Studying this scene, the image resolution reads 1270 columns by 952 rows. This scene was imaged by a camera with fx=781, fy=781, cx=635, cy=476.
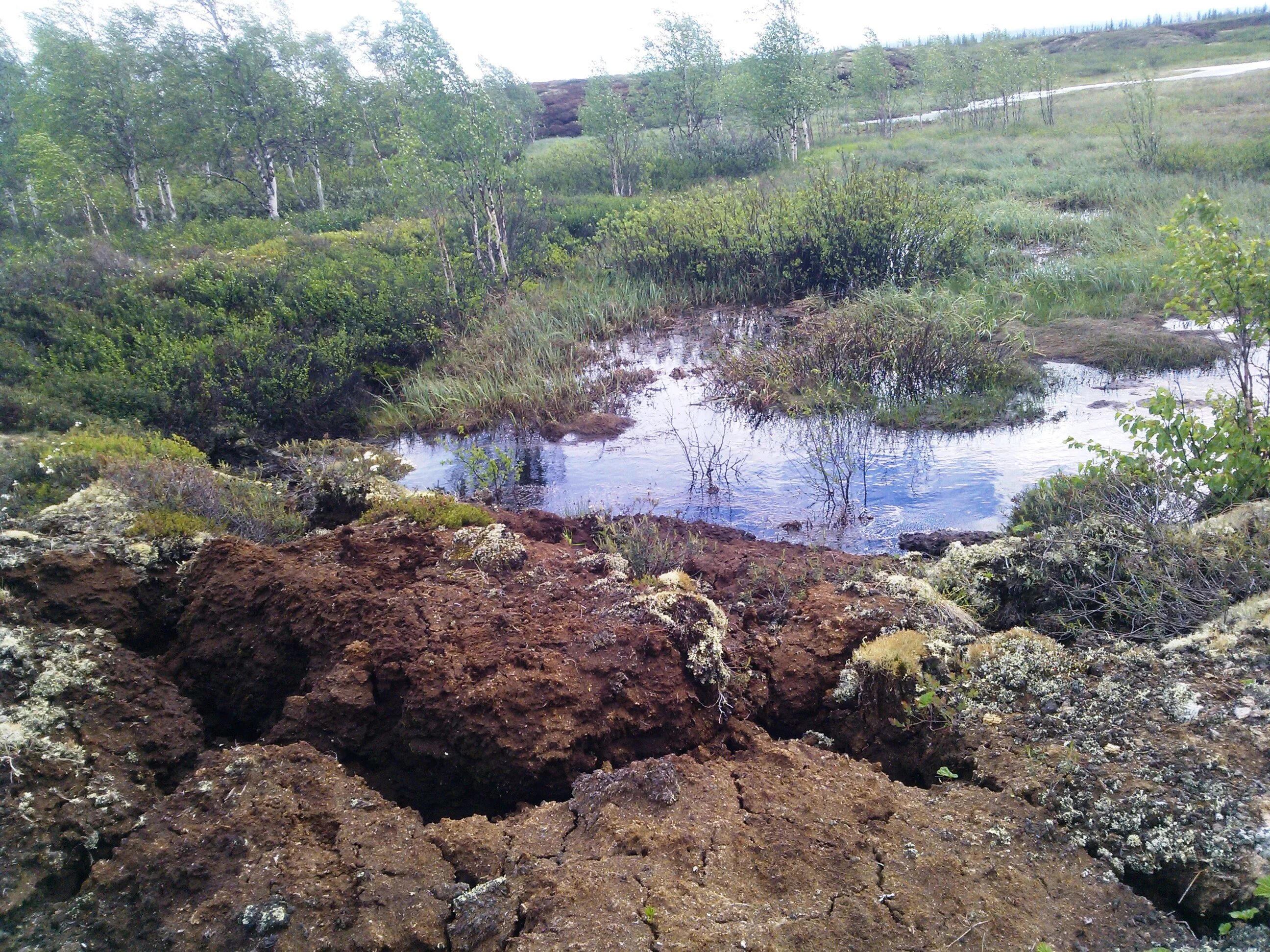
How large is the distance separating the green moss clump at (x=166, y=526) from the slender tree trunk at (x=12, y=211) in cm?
2516

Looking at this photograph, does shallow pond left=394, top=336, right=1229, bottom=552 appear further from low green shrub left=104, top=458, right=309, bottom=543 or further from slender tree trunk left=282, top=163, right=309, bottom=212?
slender tree trunk left=282, top=163, right=309, bottom=212

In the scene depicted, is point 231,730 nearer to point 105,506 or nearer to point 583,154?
point 105,506

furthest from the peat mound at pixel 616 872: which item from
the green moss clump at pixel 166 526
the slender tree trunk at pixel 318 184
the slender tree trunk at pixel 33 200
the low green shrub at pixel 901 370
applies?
the slender tree trunk at pixel 33 200

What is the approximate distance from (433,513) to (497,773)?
215cm

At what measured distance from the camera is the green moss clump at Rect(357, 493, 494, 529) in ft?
15.4

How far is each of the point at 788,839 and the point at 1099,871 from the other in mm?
893

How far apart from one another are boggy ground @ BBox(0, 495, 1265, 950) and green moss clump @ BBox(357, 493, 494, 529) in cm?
41

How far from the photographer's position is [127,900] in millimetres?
2305

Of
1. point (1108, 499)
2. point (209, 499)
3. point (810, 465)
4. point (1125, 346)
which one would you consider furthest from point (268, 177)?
point (1108, 499)

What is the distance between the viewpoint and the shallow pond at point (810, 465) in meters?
6.62

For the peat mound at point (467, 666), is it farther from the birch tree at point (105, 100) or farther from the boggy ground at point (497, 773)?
the birch tree at point (105, 100)

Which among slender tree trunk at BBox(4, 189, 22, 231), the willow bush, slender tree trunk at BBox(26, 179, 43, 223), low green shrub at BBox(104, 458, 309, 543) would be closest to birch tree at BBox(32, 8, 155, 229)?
slender tree trunk at BBox(26, 179, 43, 223)

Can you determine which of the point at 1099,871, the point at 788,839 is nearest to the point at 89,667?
the point at 788,839

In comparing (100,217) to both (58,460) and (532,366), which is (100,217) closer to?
(532,366)
